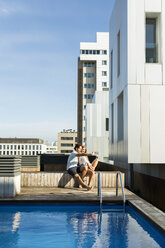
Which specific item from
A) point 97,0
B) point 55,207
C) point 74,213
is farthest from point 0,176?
point 97,0

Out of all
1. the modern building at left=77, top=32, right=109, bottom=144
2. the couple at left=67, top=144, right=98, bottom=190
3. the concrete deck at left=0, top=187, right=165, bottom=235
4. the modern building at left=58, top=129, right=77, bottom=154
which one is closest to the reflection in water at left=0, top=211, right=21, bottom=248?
the concrete deck at left=0, top=187, right=165, bottom=235

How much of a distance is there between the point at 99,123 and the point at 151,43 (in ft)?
115

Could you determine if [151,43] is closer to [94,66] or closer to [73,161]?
[73,161]

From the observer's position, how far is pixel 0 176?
33.3 ft

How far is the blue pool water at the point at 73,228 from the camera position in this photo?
6.38 m

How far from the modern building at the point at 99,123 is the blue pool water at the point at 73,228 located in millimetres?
39068

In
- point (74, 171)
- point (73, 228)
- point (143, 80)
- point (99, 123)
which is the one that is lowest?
point (73, 228)

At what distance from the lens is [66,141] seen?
555 feet

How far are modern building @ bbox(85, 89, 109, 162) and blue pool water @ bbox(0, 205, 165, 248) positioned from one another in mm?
39068

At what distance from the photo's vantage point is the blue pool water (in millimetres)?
6382

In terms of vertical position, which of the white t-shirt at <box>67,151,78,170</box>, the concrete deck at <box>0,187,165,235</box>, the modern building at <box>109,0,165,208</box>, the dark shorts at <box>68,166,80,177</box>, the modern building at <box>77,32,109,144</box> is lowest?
the concrete deck at <box>0,187,165,235</box>

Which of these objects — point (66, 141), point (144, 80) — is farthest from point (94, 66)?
point (144, 80)

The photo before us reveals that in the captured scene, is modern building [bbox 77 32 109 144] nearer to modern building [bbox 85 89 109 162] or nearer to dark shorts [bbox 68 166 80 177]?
modern building [bbox 85 89 109 162]

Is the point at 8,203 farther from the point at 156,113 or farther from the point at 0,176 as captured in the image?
the point at 156,113
